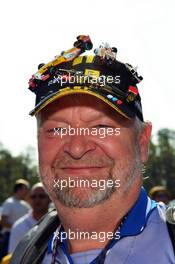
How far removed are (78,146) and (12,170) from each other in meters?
57.8

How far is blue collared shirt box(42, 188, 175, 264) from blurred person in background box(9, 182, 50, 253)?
3.69m

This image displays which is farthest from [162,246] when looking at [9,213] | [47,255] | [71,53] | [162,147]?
[162,147]

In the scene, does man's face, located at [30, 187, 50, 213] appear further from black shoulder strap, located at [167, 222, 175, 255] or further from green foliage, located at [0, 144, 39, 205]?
green foliage, located at [0, 144, 39, 205]

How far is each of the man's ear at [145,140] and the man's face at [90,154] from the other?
0.05 metres

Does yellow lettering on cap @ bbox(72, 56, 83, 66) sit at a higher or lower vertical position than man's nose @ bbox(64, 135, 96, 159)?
higher

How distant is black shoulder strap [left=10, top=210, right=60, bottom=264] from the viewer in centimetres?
249

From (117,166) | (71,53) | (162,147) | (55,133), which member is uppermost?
(162,147)

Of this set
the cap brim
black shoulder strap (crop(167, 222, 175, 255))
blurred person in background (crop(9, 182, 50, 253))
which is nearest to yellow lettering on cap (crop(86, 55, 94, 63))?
the cap brim

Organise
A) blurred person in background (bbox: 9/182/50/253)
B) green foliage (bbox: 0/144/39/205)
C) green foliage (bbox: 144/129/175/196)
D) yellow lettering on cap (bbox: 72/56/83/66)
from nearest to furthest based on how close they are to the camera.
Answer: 1. yellow lettering on cap (bbox: 72/56/83/66)
2. blurred person in background (bbox: 9/182/50/253)
3. green foliage (bbox: 144/129/175/196)
4. green foliage (bbox: 0/144/39/205)

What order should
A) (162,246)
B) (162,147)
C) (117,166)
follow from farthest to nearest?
(162,147) < (117,166) < (162,246)

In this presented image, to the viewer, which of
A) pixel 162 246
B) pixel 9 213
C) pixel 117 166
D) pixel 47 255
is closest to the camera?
pixel 162 246

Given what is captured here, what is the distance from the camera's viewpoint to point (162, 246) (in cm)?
214

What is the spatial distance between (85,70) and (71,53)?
12cm

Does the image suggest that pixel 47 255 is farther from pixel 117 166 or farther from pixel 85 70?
pixel 85 70
